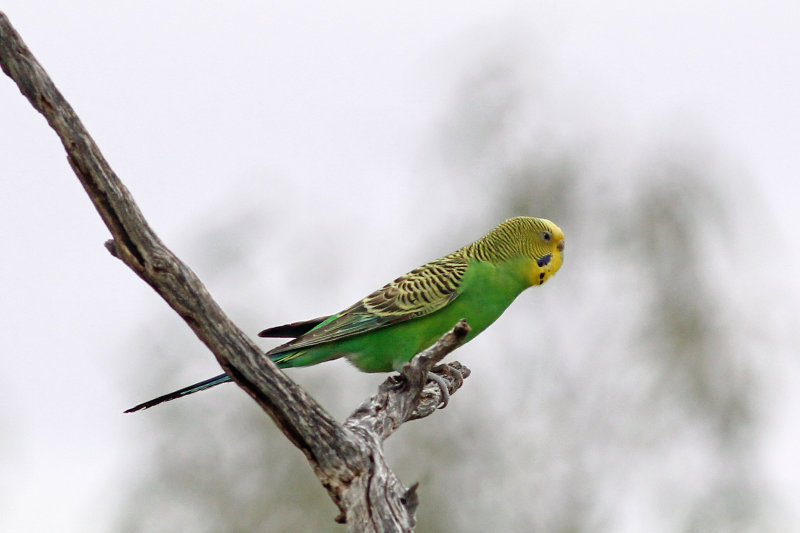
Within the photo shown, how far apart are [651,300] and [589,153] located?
78.8 inches

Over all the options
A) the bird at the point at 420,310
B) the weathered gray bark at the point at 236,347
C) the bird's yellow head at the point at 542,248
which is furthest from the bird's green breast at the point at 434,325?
the weathered gray bark at the point at 236,347

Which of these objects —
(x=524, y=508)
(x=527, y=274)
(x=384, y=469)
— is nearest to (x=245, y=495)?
(x=524, y=508)

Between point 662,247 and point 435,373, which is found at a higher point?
point 662,247

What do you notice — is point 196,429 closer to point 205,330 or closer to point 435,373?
point 435,373

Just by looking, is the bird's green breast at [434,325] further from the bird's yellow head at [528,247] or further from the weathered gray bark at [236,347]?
the weathered gray bark at [236,347]

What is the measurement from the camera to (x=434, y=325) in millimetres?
6898

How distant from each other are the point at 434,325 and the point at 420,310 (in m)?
0.17

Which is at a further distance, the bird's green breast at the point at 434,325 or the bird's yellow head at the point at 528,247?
the bird's yellow head at the point at 528,247

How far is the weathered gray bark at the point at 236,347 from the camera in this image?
3904 millimetres

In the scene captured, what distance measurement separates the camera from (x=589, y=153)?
12.3 metres

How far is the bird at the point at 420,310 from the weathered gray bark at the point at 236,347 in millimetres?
1357

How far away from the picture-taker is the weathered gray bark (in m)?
3.90

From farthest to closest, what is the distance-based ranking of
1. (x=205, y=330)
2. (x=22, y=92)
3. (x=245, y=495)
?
(x=245, y=495) → (x=205, y=330) → (x=22, y=92)

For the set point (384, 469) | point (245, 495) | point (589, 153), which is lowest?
point (384, 469)
